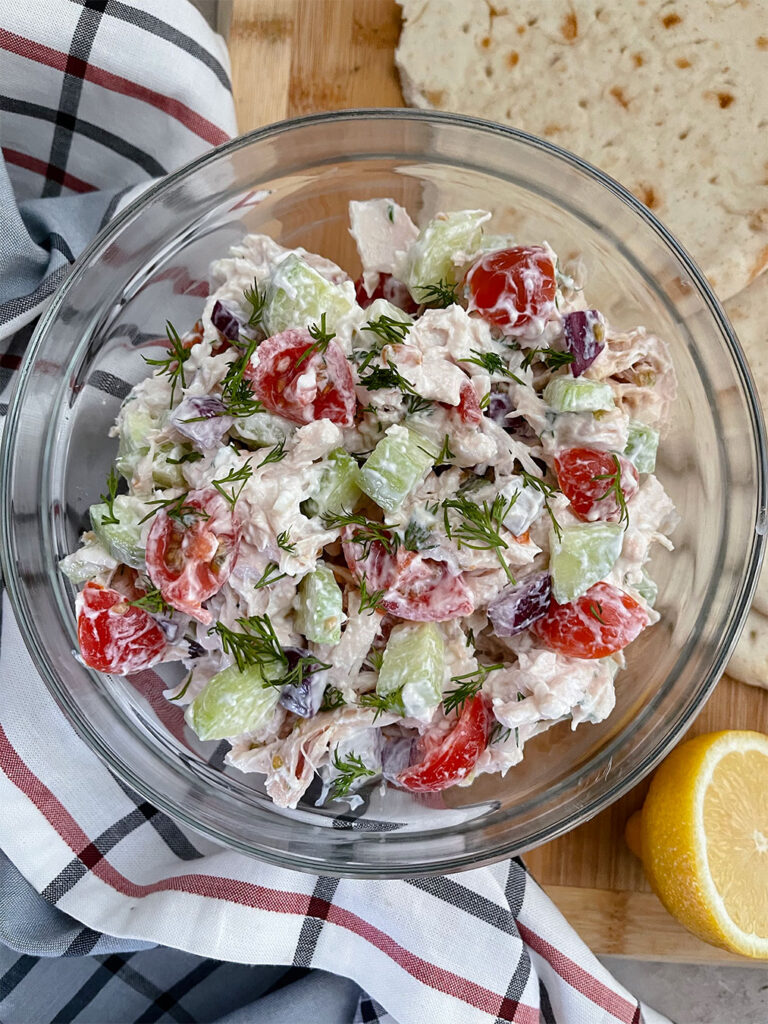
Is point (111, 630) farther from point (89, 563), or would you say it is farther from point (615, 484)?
point (615, 484)

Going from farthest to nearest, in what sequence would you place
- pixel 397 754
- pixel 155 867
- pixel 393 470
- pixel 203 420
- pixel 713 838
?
pixel 155 867, pixel 713 838, pixel 397 754, pixel 203 420, pixel 393 470

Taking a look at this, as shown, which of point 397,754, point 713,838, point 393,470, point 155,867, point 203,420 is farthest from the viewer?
point 155,867

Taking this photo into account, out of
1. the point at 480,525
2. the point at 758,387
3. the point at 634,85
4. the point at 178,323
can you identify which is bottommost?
the point at 480,525

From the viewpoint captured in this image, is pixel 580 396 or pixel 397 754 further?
pixel 397 754

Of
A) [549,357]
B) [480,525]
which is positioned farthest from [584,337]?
[480,525]

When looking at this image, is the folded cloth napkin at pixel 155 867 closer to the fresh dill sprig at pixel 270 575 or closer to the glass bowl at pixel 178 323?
the glass bowl at pixel 178 323

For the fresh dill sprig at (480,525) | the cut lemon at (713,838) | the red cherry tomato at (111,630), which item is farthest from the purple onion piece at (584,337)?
the cut lemon at (713,838)

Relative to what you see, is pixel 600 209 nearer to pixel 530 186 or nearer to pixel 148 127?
pixel 530 186

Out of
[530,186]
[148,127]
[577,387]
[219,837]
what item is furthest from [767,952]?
[148,127]
